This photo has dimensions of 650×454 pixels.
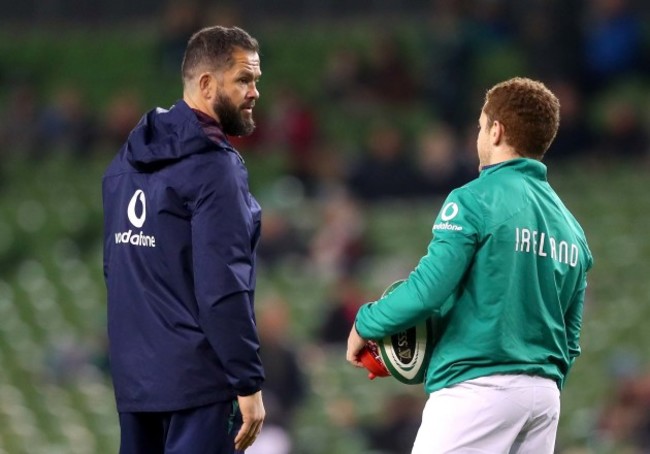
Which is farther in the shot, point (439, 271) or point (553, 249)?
point (553, 249)

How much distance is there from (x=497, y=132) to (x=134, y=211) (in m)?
1.02

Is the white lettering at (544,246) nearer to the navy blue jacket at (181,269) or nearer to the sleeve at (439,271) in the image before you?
the sleeve at (439,271)

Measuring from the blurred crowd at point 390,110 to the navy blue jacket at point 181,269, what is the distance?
608 cm

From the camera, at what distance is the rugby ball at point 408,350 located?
161 inches

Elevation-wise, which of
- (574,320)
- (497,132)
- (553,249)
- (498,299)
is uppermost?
(497,132)

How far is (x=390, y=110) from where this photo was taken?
45.8 ft

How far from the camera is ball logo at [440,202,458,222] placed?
13.0 ft

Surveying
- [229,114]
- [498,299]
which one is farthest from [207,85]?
[498,299]

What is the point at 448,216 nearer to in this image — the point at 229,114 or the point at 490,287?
the point at 490,287

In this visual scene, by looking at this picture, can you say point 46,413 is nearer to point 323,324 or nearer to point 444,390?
point 323,324

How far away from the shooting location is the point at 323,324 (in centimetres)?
1020

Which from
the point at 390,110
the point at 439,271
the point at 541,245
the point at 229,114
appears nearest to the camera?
the point at 439,271

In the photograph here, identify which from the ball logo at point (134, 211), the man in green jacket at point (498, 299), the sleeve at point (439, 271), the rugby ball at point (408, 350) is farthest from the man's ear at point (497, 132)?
the ball logo at point (134, 211)

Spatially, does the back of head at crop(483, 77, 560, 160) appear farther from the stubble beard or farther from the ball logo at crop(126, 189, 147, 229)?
the ball logo at crop(126, 189, 147, 229)
